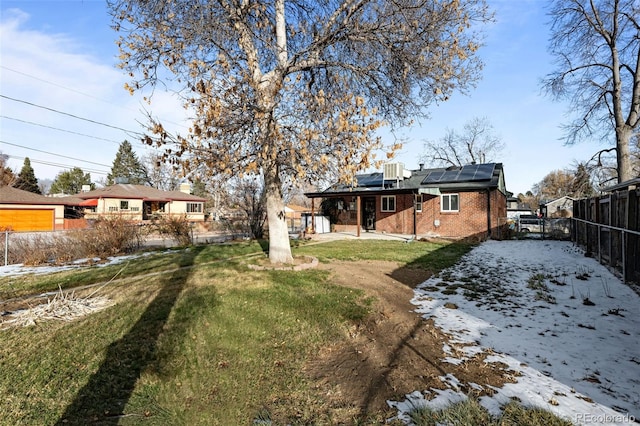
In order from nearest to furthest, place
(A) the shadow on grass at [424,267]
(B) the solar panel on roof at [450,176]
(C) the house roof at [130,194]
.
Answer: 1. (A) the shadow on grass at [424,267]
2. (B) the solar panel on roof at [450,176]
3. (C) the house roof at [130,194]

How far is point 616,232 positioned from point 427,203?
11894 millimetres

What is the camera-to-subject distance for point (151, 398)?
10.1 feet

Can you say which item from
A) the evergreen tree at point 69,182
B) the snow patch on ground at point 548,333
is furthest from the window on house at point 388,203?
the evergreen tree at point 69,182

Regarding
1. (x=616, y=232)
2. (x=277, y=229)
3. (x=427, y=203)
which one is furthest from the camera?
(x=427, y=203)

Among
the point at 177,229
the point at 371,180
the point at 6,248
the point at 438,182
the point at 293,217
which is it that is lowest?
the point at 6,248

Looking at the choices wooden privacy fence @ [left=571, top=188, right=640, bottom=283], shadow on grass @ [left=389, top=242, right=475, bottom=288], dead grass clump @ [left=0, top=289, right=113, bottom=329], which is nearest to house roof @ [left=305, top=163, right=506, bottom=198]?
shadow on grass @ [left=389, top=242, right=475, bottom=288]

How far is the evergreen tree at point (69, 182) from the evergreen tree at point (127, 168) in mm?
4628

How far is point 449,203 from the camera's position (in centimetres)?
1862

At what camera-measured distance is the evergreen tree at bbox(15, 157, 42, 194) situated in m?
41.8

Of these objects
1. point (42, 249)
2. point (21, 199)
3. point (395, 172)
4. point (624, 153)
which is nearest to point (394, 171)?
point (395, 172)

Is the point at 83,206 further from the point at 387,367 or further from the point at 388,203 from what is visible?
the point at 387,367

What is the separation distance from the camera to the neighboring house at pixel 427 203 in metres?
17.5

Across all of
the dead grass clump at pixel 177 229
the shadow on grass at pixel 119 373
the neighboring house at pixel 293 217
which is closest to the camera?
the shadow on grass at pixel 119 373

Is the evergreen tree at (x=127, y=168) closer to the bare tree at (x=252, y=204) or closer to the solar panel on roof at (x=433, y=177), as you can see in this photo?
the bare tree at (x=252, y=204)
